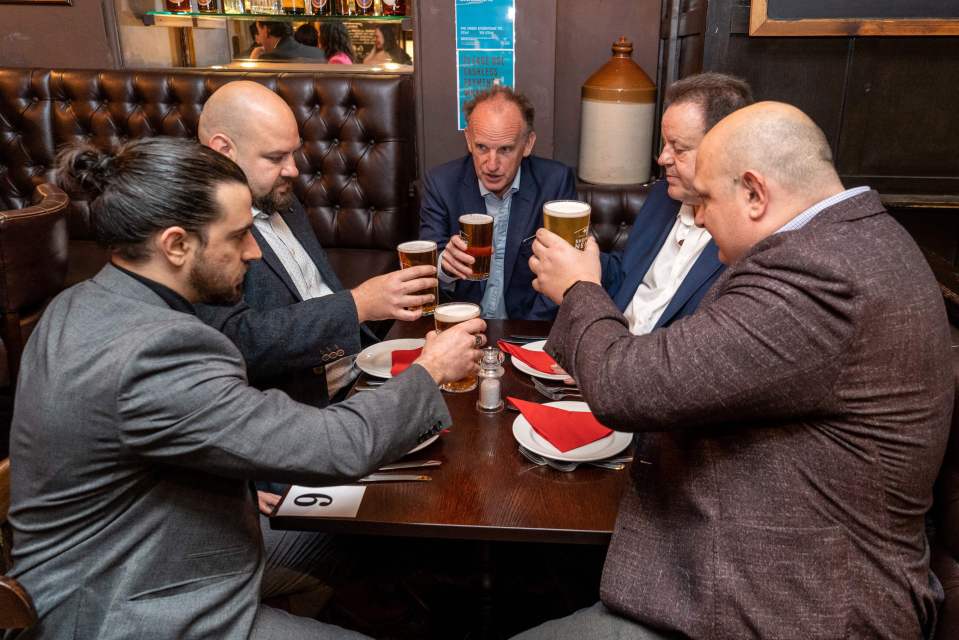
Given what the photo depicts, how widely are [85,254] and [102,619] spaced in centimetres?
291

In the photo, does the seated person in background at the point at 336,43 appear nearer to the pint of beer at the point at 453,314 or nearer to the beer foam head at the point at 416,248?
the beer foam head at the point at 416,248

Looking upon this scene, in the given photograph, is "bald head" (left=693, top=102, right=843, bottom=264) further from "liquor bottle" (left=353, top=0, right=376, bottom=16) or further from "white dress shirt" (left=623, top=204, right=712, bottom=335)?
"liquor bottle" (left=353, top=0, right=376, bottom=16)

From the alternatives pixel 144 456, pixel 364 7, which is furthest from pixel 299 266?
pixel 364 7

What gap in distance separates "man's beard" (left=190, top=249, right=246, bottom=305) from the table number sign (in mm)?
404

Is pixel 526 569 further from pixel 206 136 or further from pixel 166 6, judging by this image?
pixel 166 6

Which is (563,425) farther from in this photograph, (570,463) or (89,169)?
(89,169)

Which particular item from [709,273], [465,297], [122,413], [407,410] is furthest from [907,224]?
[122,413]

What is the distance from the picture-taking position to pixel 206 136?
2193 millimetres

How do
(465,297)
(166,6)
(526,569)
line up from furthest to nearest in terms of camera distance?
(166,6)
(465,297)
(526,569)

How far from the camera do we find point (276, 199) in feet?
7.45

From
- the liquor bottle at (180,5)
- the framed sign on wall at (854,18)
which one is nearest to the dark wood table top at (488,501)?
→ the framed sign on wall at (854,18)

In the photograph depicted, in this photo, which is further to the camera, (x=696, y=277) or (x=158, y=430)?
(x=696, y=277)

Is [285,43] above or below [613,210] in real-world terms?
above

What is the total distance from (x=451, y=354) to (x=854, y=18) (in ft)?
7.75
